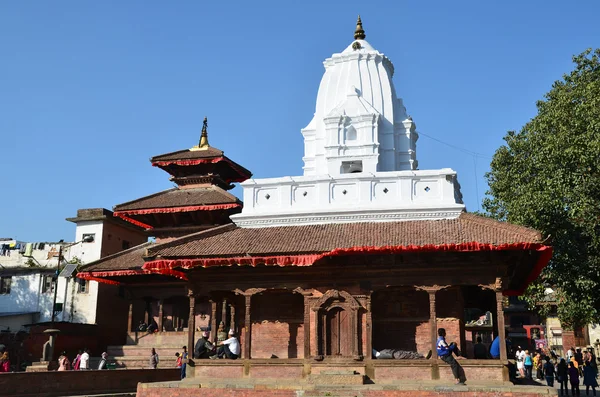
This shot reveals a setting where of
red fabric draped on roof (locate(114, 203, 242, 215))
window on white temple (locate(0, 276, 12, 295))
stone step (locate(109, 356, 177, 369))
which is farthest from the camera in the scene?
window on white temple (locate(0, 276, 12, 295))

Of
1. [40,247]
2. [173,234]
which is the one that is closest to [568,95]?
[173,234]

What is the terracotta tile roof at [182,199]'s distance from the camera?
33594 millimetres

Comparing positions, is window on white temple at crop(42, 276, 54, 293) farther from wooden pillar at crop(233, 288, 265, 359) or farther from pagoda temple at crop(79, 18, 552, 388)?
wooden pillar at crop(233, 288, 265, 359)

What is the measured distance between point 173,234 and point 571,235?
20.4 m

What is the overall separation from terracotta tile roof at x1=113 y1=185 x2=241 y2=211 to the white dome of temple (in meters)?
8.16

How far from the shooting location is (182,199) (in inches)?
1366

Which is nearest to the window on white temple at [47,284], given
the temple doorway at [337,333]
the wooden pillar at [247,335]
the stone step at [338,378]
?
the wooden pillar at [247,335]

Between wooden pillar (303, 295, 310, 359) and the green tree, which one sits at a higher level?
the green tree

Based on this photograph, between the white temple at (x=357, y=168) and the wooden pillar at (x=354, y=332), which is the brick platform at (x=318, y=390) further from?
the white temple at (x=357, y=168)

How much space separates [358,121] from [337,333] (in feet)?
31.1

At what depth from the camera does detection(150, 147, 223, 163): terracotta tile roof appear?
36219mm

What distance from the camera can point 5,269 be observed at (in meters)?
42.0

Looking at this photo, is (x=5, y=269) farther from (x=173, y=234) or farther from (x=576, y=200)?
(x=576, y=200)

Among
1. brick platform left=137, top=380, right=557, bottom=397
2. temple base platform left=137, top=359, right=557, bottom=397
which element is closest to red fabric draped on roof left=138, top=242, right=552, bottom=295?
temple base platform left=137, top=359, right=557, bottom=397
